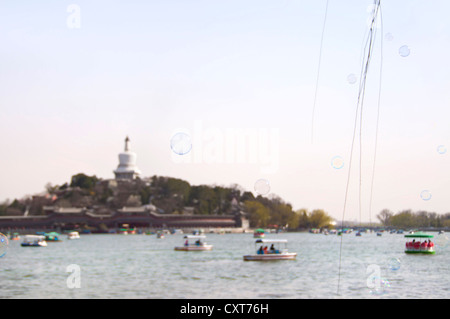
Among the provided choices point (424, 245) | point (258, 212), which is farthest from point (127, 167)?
point (424, 245)

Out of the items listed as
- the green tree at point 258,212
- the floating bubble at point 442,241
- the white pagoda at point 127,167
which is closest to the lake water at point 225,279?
the floating bubble at point 442,241

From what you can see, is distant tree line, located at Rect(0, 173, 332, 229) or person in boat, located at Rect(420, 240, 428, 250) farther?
distant tree line, located at Rect(0, 173, 332, 229)

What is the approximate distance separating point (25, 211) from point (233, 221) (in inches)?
1625

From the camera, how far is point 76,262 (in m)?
40.9

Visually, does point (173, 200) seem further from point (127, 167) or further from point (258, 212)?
point (127, 167)

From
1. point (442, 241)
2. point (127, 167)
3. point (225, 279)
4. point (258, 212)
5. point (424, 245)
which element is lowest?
point (225, 279)

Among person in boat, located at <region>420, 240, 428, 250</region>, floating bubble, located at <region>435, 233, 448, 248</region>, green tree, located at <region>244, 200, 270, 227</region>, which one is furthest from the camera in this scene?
green tree, located at <region>244, 200, 270, 227</region>

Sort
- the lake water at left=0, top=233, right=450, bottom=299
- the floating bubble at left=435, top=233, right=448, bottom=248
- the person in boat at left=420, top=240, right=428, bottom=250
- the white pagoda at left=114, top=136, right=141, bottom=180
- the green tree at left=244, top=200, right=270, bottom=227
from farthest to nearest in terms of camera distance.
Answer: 1. the white pagoda at left=114, top=136, right=141, bottom=180
2. the green tree at left=244, top=200, right=270, bottom=227
3. the person in boat at left=420, top=240, right=428, bottom=250
4. the lake water at left=0, top=233, right=450, bottom=299
5. the floating bubble at left=435, top=233, right=448, bottom=248

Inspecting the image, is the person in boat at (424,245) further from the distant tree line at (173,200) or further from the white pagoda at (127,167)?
the white pagoda at (127,167)

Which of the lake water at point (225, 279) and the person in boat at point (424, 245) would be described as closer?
the lake water at point (225, 279)

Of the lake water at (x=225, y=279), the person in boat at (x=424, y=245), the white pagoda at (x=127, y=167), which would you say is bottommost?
the lake water at (x=225, y=279)

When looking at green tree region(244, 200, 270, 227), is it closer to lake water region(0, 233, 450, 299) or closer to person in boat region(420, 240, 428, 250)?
person in boat region(420, 240, 428, 250)

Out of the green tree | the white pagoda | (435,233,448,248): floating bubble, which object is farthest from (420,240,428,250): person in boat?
the white pagoda
